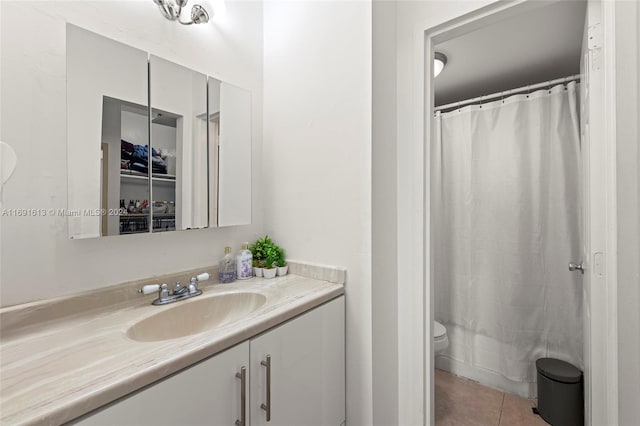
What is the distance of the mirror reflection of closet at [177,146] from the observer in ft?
3.61

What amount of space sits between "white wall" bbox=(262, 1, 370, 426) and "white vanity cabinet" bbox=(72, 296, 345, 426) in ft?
0.35

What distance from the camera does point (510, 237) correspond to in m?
2.00

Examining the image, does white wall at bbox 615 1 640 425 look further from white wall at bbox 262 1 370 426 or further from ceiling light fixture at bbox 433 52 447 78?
ceiling light fixture at bbox 433 52 447 78

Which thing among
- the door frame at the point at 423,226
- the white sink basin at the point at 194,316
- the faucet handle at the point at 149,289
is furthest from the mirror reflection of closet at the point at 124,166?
the door frame at the point at 423,226

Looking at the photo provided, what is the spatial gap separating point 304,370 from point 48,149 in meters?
1.10

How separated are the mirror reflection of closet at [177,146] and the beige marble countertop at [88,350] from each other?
328mm

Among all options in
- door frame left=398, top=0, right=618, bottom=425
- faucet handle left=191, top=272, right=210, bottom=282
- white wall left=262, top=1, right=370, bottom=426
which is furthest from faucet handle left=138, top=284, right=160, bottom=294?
door frame left=398, top=0, right=618, bottom=425

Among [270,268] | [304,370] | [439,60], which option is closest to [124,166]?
[270,268]

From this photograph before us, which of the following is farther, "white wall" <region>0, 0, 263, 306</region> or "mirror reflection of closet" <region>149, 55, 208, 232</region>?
"mirror reflection of closet" <region>149, 55, 208, 232</region>

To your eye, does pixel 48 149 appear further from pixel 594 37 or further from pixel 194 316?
pixel 594 37

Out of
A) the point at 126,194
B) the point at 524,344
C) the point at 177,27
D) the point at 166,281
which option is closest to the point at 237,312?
the point at 166,281

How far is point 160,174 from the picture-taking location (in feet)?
3.65

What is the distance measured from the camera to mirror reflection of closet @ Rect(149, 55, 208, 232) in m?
1.10

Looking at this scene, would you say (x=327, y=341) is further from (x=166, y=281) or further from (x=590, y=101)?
(x=590, y=101)
